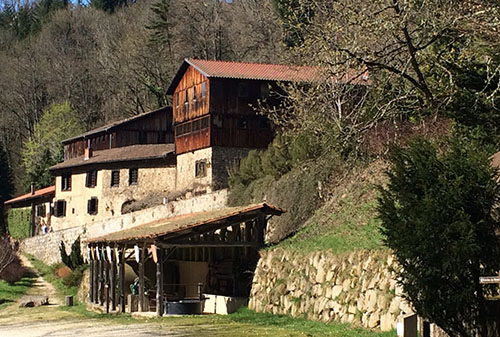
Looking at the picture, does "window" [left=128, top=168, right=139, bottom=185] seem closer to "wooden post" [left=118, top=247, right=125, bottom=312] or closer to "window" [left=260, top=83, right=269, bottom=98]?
"window" [left=260, top=83, right=269, bottom=98]

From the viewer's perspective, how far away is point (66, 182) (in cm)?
6606

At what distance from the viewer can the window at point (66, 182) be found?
65.6 m

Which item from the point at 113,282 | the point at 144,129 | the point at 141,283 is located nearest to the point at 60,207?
the point at 144,129

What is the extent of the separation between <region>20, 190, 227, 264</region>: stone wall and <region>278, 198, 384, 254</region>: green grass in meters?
12.9

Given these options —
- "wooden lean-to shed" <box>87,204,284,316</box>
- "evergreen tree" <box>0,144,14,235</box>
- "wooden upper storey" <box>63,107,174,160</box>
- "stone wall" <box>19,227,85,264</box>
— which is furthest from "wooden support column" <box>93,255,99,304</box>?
"evergreen tree" <box>0,144,14,235</box>

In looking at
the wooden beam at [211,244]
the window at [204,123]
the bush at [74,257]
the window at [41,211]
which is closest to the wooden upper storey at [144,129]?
the window at [41,211]

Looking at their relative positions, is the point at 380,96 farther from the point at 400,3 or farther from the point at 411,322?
the point at 411,322

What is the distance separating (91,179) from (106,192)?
2641 millimetres

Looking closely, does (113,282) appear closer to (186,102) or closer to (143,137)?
(186,102)

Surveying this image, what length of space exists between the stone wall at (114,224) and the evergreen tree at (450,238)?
26.7 meters

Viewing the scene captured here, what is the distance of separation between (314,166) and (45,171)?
162 ft

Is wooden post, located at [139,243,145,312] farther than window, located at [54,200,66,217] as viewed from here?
No

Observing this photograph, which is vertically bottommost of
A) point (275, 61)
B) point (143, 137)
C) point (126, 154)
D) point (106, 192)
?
point (106, 192)

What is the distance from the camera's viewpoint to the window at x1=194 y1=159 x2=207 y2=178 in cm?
5025
